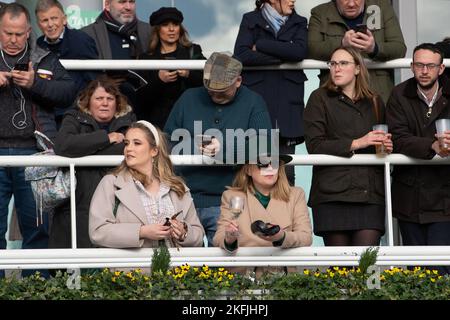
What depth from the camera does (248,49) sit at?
12867 millimetres

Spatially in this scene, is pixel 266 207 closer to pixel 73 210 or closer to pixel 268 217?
pixel 268 217

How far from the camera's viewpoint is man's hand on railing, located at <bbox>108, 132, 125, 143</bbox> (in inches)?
473

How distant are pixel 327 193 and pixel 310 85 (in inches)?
82.8

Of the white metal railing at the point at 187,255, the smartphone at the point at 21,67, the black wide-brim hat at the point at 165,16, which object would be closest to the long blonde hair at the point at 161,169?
the white metal railing at the point at 187,255

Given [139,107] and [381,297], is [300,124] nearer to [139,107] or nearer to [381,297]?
[139,107]

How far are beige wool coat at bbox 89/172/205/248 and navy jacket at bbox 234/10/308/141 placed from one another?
1.46m

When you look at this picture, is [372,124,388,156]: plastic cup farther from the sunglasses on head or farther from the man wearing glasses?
the sunglasses on head

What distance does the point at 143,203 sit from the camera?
11.5 metres

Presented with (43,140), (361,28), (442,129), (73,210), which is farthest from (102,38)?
(442,129)

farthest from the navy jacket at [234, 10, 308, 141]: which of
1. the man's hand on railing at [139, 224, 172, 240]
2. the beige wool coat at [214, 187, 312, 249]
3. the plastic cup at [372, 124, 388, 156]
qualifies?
the man's hand on railing at [139, 224, 172, 240]

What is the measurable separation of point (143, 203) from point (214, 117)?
106cm
